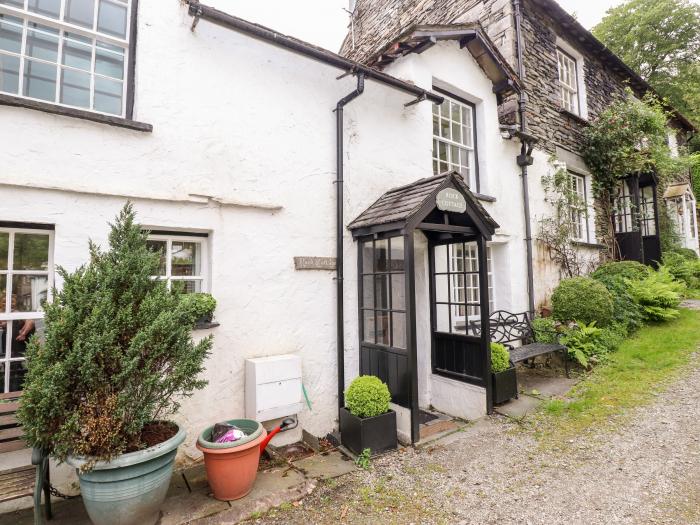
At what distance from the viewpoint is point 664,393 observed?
213 inches

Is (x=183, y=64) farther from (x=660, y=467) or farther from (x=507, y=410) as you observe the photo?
(x=660, y=467)

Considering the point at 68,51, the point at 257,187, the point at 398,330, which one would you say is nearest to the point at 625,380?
the point at 398,330

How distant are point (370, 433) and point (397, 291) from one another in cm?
184

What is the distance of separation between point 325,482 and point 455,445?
1.79 m

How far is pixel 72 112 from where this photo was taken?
353 cm

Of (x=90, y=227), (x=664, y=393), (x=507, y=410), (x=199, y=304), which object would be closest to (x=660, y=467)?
(x=507, y=410)

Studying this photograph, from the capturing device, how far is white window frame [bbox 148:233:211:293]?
4203 millimetres

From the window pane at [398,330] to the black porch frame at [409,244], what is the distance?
0.13 feet

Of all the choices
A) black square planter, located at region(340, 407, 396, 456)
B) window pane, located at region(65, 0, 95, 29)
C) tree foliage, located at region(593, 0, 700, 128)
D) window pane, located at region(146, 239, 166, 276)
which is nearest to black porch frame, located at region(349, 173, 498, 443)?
black square planter, located at region(340, 407, 396, 456)

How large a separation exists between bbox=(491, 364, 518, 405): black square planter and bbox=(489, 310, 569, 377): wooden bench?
129cm

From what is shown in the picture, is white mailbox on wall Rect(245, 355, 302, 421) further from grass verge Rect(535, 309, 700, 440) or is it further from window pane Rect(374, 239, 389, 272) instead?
grass verge Rect(535, 309, 700, 440)

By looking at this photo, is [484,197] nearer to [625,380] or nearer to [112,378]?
[625,380]

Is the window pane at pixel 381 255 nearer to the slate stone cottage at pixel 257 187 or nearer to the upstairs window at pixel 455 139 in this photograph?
the slate stone cottage at pixel 257 187

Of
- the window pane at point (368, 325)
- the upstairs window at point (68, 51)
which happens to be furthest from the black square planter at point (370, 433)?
the upstairs window at point (68, 51)
